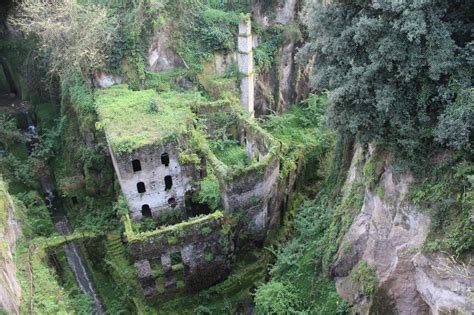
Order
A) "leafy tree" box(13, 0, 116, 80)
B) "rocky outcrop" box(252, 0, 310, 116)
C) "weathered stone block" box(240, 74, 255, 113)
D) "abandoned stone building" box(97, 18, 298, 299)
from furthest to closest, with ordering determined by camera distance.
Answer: "rocky outcrop" box(252, 0, 310, 116), "weathered stone block" box(240, 74, 255, 113), "leafy tree" box(13, 0, 116, 80), "abandoned stone building" box(97, 18, 298, 299)

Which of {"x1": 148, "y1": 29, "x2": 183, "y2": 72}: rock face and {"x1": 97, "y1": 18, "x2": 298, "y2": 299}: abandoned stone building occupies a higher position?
{"x1": 148, "y1": 29, "x2": 183, "y2": 72}: rock face

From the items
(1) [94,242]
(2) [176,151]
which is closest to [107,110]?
(2) [176,151]

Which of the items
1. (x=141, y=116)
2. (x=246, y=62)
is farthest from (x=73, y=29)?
(x=246, y=62)

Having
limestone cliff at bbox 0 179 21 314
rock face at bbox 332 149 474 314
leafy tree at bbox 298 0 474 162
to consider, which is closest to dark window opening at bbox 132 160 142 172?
limestone cliff at bbox 0 179 21 314

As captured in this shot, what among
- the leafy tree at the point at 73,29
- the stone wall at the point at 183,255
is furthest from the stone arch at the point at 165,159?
the leafy tree at the point at 73,29

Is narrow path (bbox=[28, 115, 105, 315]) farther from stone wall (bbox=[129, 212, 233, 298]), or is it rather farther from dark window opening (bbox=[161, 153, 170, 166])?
dark window opening (bbox=[161, 153, 170, 166])

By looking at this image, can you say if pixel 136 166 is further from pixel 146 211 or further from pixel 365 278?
pixel 365 278
